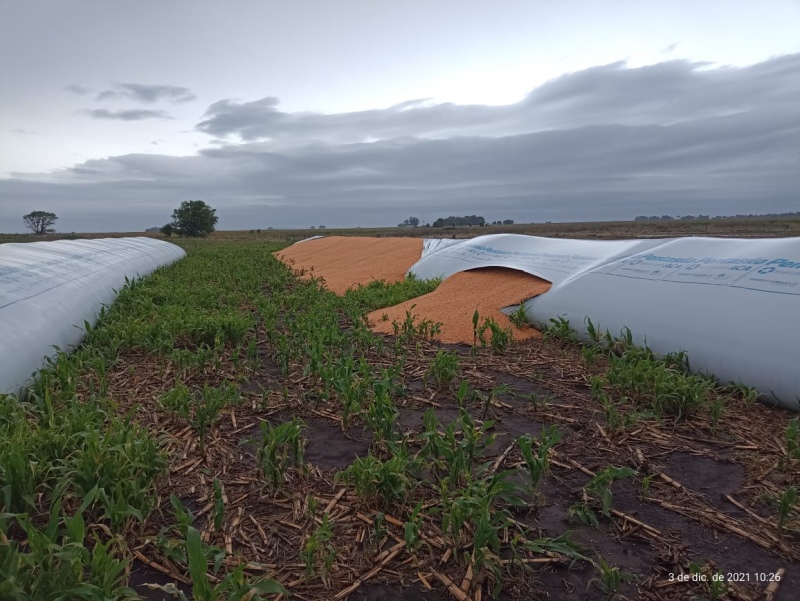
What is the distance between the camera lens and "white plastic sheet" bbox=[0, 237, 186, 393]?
2.86m

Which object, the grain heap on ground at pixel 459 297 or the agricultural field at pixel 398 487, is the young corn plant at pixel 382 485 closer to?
the agricultural field at pixel 398 487

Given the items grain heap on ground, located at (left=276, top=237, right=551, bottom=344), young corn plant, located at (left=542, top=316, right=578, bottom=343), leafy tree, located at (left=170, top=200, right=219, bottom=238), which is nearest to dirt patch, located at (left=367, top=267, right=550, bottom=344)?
grain heap on ground, located at (left=276, top=237, right=551, bottom=344)

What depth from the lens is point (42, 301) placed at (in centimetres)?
363

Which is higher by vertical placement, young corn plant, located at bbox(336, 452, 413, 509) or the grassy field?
the grassy field

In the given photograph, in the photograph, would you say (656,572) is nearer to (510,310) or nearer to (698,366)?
(698,366)

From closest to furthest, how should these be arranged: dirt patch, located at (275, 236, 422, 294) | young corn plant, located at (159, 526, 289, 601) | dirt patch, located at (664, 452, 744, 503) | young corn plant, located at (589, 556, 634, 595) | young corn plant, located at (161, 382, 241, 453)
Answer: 1. young corn plant, located at (159, 526, 289, 601)
2. young corn plant, located at (589, 556, 634, 595)
3. dirt patch, located at (664, 452, 744, 503)
4. young corn plant, located at (161, 382, 241, 453)
5. dirt patch, located at (275, 236, 422, 294)

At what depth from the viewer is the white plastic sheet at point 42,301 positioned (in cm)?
286

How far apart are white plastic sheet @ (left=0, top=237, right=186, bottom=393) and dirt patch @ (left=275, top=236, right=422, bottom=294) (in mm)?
3312

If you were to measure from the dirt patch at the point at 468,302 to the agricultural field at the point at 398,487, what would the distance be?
1.05 m

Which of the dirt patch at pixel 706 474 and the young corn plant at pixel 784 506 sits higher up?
the young corn plant at pixel 784 506

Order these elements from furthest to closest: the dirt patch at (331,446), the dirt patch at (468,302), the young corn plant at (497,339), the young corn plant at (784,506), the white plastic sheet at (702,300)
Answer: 1. the dirt patch at (468,302)
2. the young corn plant at (497,339)
3. the white plastic sheet at (702,300)
4. the dirt patch at (331,446)
5. the young corn plant at (784,506)

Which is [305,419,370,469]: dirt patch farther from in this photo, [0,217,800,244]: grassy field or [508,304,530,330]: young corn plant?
[0,217,800,244]: grassy field

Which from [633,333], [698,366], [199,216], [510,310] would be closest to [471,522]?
[698,366]

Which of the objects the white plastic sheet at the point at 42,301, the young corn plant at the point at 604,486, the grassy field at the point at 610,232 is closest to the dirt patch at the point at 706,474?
the young corn plant at the point at 604,486
